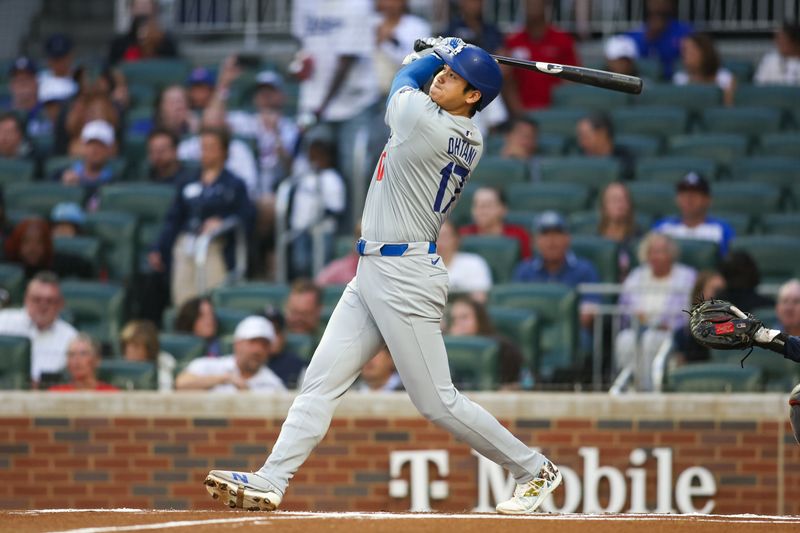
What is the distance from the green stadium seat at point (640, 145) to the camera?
1157 centimetres

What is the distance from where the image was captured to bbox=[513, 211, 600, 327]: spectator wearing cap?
969cm

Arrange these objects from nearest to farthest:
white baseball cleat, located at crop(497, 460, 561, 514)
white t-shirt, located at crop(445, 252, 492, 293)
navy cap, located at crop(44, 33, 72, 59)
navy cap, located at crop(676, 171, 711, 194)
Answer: white baseball cleat, located at crop(497, 460, 561, 514), white t-shirt, located at crop(445, 252, 492, 293), navy cap, located at crop(676, 171, 711, 194), navy cap, located at crop(44, 33, 72, 59)

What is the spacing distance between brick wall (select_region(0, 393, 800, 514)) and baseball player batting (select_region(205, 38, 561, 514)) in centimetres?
264

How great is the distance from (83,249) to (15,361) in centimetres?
178

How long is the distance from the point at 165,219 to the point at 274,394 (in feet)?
9.41

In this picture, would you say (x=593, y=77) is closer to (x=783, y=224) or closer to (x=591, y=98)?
(x=783, y=224)

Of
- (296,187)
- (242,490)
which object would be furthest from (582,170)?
(242,490)

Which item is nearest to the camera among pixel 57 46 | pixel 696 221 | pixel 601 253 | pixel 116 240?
pixel 601 253

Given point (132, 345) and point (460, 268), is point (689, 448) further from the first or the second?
point (132, 345)

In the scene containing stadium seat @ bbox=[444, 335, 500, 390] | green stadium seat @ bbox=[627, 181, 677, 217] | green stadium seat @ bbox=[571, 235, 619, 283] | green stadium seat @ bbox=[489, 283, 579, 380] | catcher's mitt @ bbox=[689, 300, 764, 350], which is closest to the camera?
catcher's mitt @ bbox=[689, 300, 764, 350]

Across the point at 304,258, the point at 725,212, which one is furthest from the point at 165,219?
the point at 725,212

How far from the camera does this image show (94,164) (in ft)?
39.6

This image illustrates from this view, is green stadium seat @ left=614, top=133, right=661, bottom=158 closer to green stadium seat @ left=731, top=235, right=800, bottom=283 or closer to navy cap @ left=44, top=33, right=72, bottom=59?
green stadium seat @ left=731, top=235, right=800, bottom=283

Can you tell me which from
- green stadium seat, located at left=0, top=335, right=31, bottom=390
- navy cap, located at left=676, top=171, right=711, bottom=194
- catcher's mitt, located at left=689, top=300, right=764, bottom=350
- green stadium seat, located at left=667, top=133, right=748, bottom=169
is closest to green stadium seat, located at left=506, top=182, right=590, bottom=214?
navy cap, located at left=676, top=171, right=711, bottom=194
